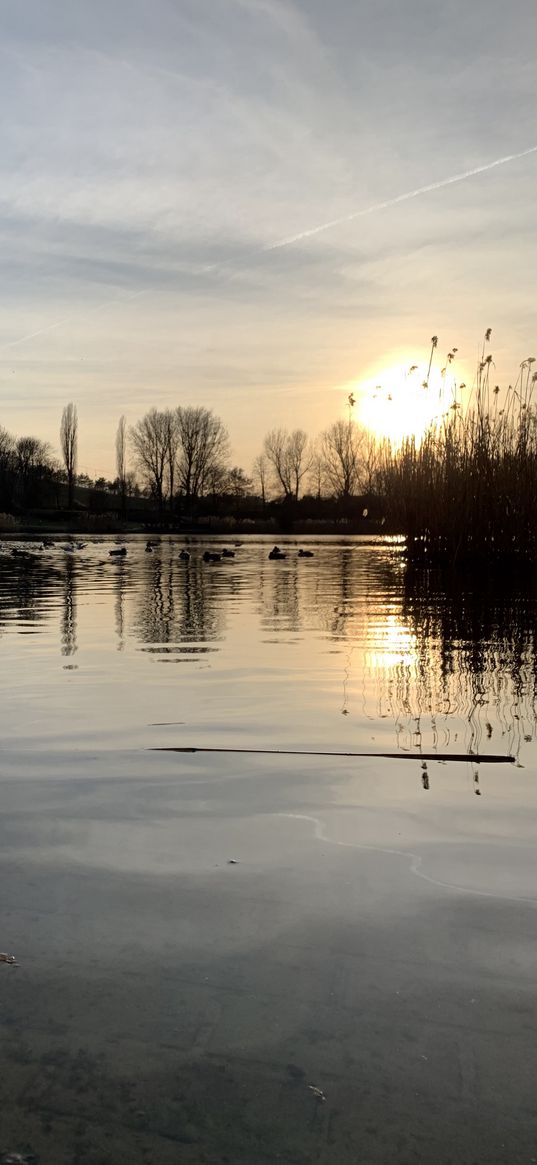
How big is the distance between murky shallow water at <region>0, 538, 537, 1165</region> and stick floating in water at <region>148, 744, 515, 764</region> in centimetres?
5

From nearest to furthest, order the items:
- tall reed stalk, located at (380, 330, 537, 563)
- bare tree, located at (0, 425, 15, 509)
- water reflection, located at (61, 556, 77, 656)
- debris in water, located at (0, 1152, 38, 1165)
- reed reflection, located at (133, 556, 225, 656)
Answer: debris in water, located at (0, 1152, 38, 1165) < water reflection, located at (61, 556, 77, 656) < reed reflection, located at (133, 556, 225, 656) < tall reed stalk, located at (380, 330, 537, 563) < bare tree, located at (0, 425, 15, 509)

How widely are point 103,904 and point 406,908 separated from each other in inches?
22.6

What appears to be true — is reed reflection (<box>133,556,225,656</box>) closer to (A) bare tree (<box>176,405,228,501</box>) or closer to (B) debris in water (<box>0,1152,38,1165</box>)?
(B) debris in water (<box>0,1152,38,1165</box>)

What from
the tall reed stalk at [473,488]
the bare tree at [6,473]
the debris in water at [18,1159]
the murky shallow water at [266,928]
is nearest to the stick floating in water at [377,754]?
the murky shallow water at [266,928]

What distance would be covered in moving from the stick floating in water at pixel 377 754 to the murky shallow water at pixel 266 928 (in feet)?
0.17

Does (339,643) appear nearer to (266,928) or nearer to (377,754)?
(377,754)

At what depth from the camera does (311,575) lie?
1500 centimetres

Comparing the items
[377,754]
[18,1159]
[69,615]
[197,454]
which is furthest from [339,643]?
[197,454]

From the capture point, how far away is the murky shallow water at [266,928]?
1.09 meters

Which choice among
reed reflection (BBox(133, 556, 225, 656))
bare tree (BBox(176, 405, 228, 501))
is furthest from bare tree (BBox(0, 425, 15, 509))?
reed reflection (BBox(133, 556, 225, 656))

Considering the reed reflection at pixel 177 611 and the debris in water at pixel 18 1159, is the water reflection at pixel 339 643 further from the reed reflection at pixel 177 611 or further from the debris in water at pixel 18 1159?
the debris in water at pixel 18 1159

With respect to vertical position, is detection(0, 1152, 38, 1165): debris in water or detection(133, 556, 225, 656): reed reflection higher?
detection(133, 556, 225, 656): reed reflection

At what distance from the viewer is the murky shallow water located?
1089mm

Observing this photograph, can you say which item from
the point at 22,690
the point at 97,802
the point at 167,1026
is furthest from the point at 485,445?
the point at 167,1026
